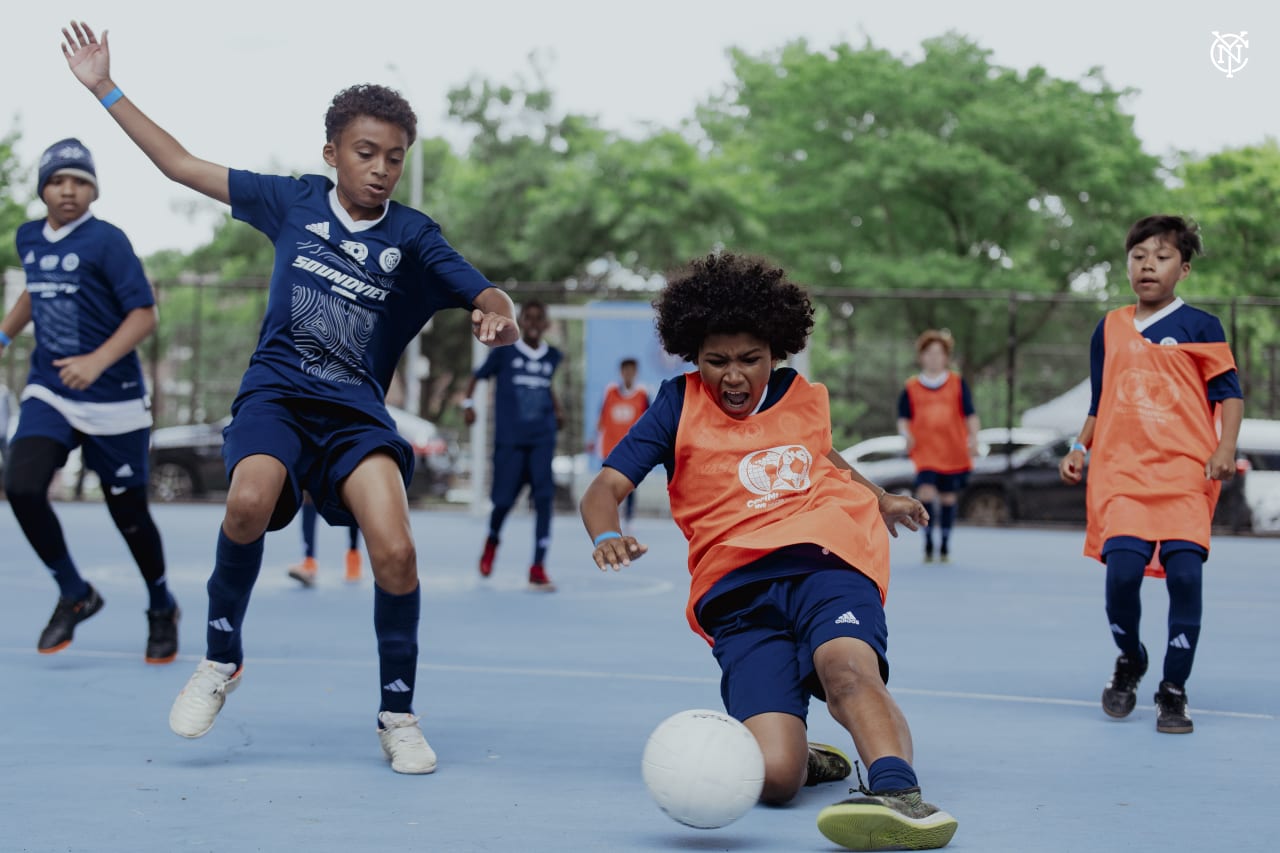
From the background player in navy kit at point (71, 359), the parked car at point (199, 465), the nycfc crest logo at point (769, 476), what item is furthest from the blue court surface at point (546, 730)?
the parked car at point (199, 465)

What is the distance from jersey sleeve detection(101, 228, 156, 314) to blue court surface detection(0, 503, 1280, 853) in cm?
149

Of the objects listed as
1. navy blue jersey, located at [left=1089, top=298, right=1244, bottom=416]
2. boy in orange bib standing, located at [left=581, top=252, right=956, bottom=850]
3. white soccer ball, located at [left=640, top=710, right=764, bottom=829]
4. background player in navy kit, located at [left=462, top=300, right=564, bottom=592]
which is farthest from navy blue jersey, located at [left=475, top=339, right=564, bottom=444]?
white soccer ball, located at [left=640, top=710, right=764, bottom=829]

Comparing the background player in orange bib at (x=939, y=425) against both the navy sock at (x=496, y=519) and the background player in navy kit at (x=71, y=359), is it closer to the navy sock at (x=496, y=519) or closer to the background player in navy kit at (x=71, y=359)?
the navy sock at (x=496, y=519)

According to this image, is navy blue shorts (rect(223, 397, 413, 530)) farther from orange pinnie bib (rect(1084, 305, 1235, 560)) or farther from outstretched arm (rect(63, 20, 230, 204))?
orange pinnie bib (rect(1084, 305, 1235, 560))

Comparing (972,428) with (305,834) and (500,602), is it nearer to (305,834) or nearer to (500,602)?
(500,602)

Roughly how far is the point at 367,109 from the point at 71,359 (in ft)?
7.15

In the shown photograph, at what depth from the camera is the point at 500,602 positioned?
919 cm

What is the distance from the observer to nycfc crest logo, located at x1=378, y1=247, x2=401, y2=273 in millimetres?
4613

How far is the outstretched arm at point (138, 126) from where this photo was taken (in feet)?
15.2

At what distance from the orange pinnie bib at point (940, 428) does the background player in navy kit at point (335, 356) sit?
8.71 metres

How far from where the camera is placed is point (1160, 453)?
18.0 feet

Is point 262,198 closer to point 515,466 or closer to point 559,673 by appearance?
point 559,673

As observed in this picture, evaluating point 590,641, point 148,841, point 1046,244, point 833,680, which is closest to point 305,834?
point 148,841

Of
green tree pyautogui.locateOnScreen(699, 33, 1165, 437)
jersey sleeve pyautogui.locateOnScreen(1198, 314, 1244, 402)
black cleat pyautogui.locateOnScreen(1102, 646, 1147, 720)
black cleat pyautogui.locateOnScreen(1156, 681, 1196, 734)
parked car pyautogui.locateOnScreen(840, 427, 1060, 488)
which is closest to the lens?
black cleat pyautogui.locateOnScreen(1156, 681, 1196, 734)
